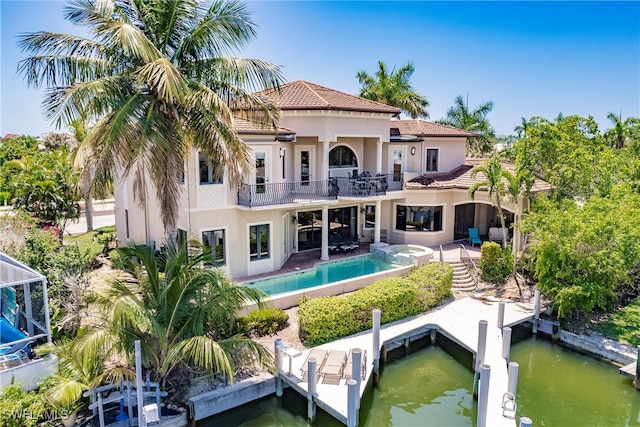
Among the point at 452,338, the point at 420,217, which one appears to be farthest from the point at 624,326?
the point at 420,217

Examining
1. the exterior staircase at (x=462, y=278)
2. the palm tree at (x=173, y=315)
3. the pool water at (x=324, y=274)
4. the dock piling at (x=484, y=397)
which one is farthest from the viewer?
the exterior staircase at (x=462, y=278)

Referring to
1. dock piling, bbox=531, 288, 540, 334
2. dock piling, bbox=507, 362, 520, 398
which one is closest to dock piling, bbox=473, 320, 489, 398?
dock piling, bbox=507, 362, 520, 398

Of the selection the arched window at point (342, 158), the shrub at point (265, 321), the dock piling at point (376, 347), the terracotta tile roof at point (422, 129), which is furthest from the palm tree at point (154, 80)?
the terracotta tile roof at point (422, 129)

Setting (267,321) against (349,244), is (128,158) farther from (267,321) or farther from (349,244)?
(349,244)

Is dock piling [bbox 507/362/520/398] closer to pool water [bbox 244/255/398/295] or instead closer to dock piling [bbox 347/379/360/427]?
dock piling [bbox 347/379/360/427]

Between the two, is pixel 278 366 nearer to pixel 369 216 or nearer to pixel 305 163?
pixel 305 163

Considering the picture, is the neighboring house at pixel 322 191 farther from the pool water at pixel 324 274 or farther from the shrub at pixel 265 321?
the shrub at pixel 265 321

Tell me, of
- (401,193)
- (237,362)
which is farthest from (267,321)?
(401,193)
